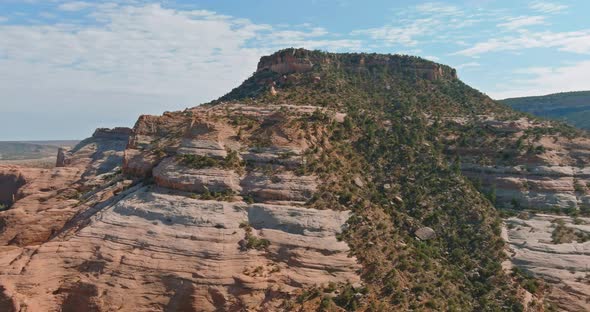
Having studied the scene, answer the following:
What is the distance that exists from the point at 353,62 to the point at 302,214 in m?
47.8

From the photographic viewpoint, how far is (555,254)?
141 feet

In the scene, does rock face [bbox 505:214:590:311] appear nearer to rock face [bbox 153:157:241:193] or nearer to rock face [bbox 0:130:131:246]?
rock face [bbox 153:157:241:193]

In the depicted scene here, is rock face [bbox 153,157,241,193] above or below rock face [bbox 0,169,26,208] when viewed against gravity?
above

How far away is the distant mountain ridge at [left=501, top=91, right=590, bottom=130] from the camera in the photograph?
163250 millimetres

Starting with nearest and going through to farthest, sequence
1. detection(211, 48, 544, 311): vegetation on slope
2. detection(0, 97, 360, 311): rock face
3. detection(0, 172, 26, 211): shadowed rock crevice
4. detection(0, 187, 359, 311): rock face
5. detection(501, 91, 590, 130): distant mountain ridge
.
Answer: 1. detection(0, 187, 359, 311): rock face
2. detection(0, 97, 360, 311): rock face
3. detection(211, 48, 544, 311): vegetation on slope
4. detection(0, 172, 26, 211): shadowed rock crevice
5. detection(501, 91, 590, 130): distant mountain ridge

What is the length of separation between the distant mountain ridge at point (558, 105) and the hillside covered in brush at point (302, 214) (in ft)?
386

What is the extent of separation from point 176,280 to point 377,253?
48.6 ft

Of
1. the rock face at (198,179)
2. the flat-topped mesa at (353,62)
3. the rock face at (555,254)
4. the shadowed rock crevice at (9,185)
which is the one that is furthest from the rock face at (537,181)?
the shadowed rock crevice at (9,185)

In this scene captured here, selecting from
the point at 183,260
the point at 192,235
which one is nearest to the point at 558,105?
the point at 192,235

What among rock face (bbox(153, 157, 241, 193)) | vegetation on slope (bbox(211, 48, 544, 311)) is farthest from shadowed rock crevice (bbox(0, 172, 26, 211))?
rock face (bbox(153, 157, 241, 193))

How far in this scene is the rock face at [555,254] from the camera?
3956 cm

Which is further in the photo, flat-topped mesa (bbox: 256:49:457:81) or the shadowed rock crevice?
flat-topped mesa (bbox: 256:49:457:81)

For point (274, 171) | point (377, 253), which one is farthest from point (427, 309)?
point (274, 171)

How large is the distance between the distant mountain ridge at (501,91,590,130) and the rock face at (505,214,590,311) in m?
130
